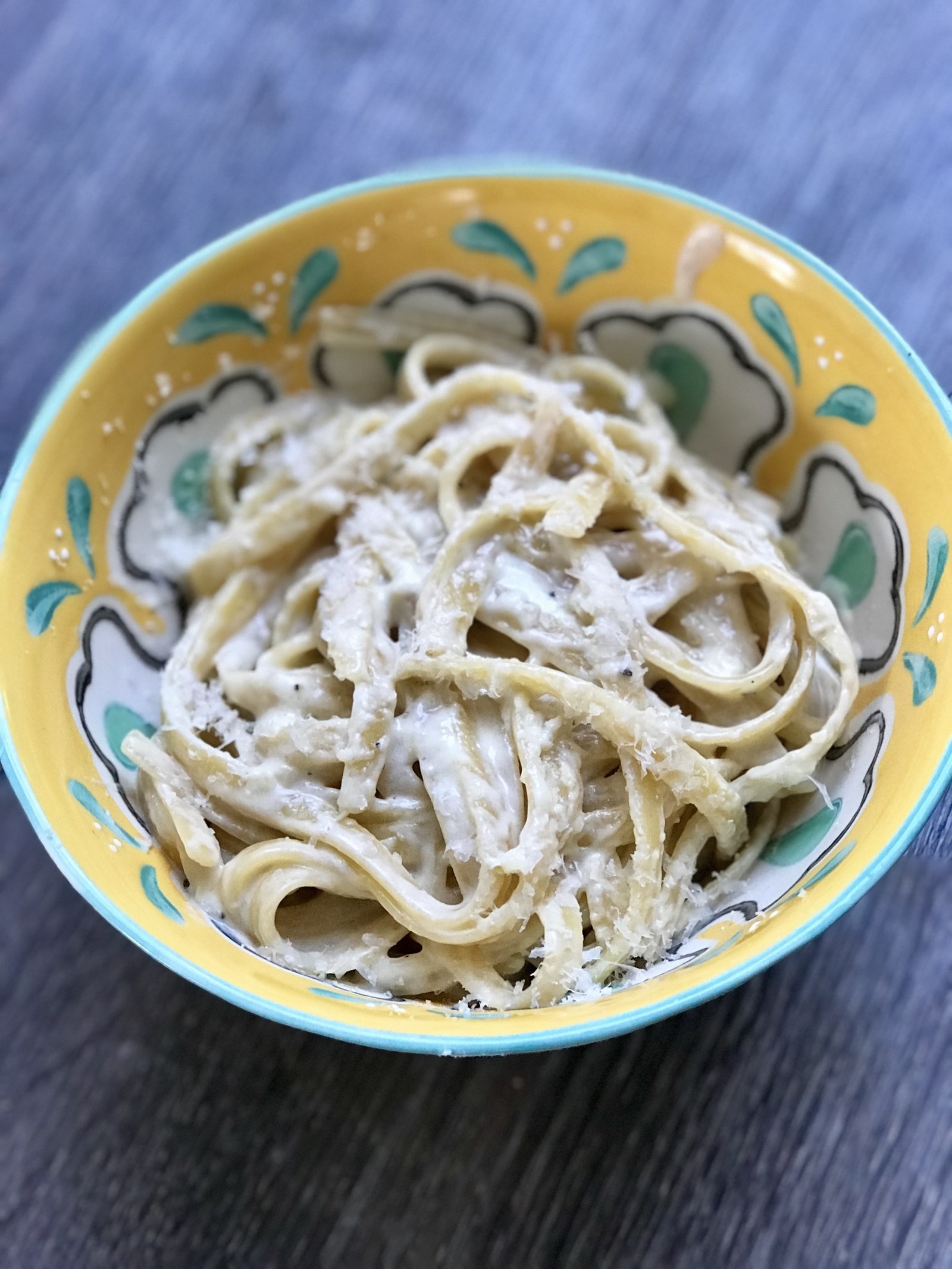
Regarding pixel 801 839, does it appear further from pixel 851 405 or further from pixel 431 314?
pixel 431 314

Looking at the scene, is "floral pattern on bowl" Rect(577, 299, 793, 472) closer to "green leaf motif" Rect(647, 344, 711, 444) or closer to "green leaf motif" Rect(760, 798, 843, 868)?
"green leaf motif" Rect(647, 344, 711, 444)

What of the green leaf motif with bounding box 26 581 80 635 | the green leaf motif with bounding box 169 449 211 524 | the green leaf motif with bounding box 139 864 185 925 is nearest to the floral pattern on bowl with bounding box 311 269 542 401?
the green leaf motif with bounding box 169 449 211 524

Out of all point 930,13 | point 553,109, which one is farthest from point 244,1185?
point 930,13

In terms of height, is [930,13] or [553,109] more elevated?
[930,13]

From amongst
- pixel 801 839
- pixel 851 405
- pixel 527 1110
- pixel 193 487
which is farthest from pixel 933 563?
pixel 193 487

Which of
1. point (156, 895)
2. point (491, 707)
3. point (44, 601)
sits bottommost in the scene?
point (156, 895)

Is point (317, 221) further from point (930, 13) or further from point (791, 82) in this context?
point (930, 13)
